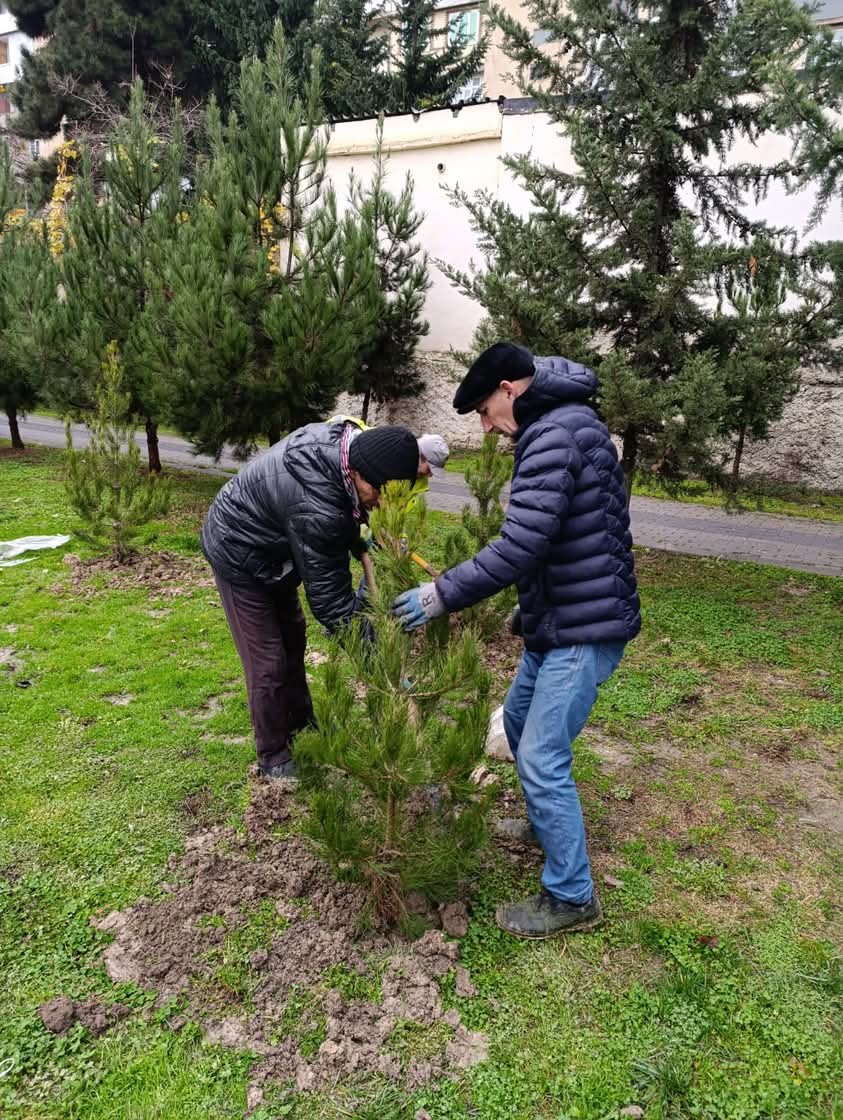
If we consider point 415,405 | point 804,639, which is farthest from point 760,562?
point 415,405

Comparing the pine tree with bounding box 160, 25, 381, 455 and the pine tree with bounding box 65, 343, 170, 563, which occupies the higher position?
the pine tree with bounding box 160, 25, 381, 455

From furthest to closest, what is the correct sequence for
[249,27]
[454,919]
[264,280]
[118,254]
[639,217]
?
[249,27] → [118,254] → [264,280] → [639,217] → [454,919]

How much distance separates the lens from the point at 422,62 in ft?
59.5

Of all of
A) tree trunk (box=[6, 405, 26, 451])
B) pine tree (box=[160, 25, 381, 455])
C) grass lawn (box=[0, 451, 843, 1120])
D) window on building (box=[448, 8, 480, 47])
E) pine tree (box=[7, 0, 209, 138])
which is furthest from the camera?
window on building (box=[448, 8, 480, 47])

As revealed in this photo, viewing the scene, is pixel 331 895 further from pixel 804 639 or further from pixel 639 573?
pixel 639 573

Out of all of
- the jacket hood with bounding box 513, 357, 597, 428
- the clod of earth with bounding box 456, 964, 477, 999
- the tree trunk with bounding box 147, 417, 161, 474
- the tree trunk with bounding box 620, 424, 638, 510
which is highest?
the jacket hood with bounding box 513, 357, 597, 428

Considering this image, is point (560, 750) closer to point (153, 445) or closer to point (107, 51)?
point (153, 445)

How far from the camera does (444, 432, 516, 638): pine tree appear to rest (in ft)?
16.6

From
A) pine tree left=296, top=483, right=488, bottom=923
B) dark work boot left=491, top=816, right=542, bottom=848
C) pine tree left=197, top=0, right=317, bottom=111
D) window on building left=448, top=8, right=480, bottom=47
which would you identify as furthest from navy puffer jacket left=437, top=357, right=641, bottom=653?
window on building left=448, top=8, right=480, bottom=47

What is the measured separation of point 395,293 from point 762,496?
7401 mm

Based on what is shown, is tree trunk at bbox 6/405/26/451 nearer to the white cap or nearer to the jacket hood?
the white cap

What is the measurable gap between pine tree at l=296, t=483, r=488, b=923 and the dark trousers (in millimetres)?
856

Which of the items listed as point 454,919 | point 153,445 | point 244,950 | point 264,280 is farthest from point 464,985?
point 153,445

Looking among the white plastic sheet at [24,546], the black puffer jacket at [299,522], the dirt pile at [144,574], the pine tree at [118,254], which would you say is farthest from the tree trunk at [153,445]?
the black puffer jacket at [299,522]
